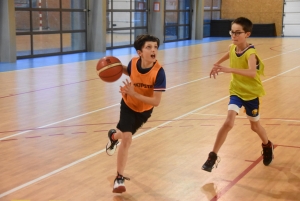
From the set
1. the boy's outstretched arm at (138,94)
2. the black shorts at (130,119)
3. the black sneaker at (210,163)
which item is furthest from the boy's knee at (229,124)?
the boy's outstretched arm at (138,94)

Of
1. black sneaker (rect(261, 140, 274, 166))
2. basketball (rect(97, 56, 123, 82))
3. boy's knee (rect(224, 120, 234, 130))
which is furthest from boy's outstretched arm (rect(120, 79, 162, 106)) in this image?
black sneaker (rect(261, 140, 274, 166))

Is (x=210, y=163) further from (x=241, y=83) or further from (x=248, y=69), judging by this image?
(x=248, y=69)

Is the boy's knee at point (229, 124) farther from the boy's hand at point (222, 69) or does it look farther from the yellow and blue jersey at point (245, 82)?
the boy's hand at point (222, 69)

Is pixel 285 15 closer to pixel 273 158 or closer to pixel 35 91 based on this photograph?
pixel 35 91

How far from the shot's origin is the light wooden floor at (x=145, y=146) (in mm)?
4469

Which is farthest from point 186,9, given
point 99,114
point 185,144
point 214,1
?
point 185,144

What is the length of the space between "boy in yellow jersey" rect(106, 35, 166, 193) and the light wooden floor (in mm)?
372

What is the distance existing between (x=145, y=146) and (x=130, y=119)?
63.4 inches

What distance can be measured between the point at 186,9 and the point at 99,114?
18.6 meters

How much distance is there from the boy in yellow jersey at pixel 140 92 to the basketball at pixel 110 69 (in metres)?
0.10

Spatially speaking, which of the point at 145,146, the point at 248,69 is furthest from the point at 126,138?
the point at 145,146

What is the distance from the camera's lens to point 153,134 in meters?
6.57

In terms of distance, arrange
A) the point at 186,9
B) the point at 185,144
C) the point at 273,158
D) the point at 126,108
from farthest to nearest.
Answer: the point at 186,9 → the point at 185,144 → the point at 273,158 → the point at 126,108

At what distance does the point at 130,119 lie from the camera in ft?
14.5
